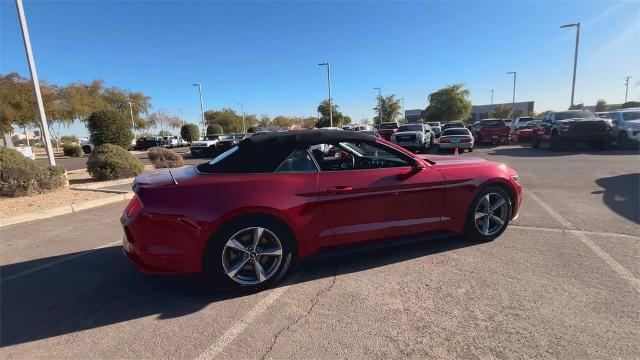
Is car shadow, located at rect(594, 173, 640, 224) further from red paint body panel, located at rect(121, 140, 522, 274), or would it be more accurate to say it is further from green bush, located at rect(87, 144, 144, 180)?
green bush, located at rect(87, 144, 144, 180)

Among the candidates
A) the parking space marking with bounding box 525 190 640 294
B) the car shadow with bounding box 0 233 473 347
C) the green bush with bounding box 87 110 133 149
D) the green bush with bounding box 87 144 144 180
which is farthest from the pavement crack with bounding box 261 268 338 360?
the green bush with bounding box 87 110 133 149

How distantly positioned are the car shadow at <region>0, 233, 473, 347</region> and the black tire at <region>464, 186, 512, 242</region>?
16cm

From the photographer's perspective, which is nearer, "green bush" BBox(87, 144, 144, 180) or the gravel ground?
the gravel ground

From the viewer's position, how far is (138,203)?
3240mm

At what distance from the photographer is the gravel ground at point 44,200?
6.99 metres

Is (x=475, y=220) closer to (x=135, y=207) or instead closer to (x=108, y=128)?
(x=135, y=207)

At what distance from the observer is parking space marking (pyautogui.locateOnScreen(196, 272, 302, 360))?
2.52m

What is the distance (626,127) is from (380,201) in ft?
57.0

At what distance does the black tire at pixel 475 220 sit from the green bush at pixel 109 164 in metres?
10.6

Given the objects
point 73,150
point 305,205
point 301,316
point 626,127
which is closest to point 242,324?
point 301,316

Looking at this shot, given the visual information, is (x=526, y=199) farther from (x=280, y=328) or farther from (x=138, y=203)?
(x=138, y=203)

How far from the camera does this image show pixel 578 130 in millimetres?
15352

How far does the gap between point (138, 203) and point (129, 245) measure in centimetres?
41

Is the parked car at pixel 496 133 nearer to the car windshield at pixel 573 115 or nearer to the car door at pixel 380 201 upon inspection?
the car windshield at pixel 573 115
